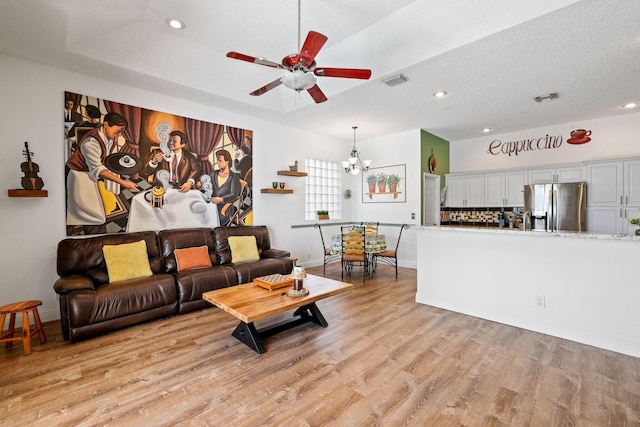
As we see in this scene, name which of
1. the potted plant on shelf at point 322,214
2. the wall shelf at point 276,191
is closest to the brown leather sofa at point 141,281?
the wall shelf at point 276,191

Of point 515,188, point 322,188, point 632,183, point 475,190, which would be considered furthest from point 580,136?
point 322,188

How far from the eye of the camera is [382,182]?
6.85m

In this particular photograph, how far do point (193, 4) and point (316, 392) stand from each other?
372cm

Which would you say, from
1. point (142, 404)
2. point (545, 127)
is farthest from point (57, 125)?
point (545, 127)

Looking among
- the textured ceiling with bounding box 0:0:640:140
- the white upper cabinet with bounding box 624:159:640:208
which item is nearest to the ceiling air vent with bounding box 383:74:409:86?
the textured ceiling with bounding box 0:0:640:140

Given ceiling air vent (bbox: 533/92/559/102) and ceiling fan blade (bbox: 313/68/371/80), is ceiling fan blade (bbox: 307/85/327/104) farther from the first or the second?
ceiling air vent (bbox: 533/92/559/102)

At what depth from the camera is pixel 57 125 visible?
3.46 meters

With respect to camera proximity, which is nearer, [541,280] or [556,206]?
[541,280]

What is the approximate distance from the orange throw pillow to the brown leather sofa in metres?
0.10

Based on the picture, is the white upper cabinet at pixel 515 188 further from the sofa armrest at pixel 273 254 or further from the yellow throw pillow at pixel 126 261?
the yellow throw pillow at pixel 126 261

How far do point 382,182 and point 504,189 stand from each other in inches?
106

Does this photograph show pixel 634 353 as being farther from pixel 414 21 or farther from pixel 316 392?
pixel 414 21

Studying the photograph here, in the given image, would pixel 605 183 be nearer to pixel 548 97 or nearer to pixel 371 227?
pixel 548 97

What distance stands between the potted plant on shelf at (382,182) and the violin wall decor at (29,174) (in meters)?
5.91
